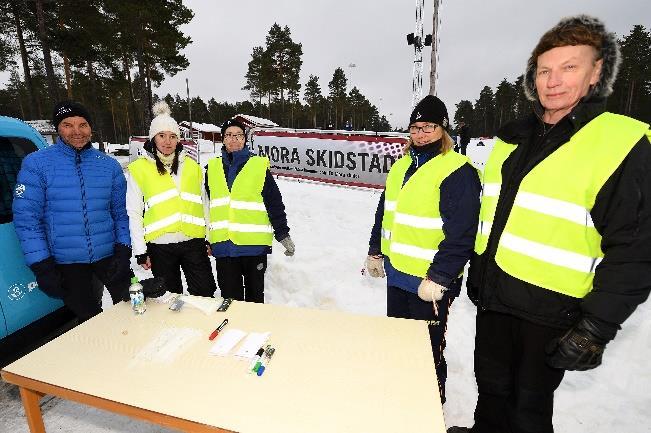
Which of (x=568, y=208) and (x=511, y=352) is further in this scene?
(x=511, y=352)

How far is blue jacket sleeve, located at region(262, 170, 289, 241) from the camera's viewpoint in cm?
358

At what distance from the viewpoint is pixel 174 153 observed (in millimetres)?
3352

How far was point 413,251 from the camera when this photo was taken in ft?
8.50

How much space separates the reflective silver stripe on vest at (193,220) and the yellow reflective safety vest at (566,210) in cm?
273

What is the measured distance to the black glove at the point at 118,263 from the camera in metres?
3.15

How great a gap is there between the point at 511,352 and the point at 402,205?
118 cm

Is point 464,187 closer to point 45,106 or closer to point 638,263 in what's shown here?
point 638,263

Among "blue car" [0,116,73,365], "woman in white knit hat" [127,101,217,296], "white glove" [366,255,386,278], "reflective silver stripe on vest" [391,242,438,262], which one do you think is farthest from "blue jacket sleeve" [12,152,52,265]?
"reflective silver stripe on vest" [391,242,438,262]

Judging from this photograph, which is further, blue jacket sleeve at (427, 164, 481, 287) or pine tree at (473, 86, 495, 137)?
pine tree at (473, 86, 495, 137)

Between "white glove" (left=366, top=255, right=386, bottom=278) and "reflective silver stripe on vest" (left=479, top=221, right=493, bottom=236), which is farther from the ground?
"reflective silver stripe on vest" (left=479, top=221, right=493, bottom=236)

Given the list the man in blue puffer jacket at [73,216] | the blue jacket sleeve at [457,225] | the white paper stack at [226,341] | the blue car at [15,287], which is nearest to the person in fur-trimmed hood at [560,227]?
the blue jacket sleeve at [457,225]

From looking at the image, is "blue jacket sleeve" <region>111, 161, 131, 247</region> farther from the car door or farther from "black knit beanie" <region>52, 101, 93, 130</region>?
the car door

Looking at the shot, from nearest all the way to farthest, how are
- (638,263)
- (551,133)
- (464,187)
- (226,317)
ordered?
(638,263) → (551,133) → (464,187) → (226,317)

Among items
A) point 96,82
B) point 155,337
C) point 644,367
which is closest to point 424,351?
point 155,337
